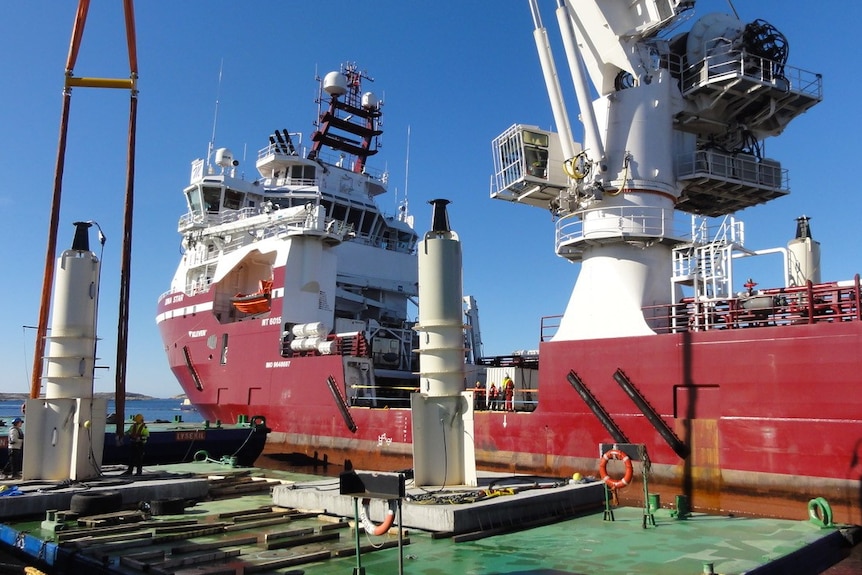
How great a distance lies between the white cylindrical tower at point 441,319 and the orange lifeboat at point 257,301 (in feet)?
55.4

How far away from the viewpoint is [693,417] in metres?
14.9

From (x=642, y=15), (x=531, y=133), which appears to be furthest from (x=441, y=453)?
(x=642, y=15)

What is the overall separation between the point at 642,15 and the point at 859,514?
1279 centimetres

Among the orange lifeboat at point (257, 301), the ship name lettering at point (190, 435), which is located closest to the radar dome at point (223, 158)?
the orange lifeboat at point (257, 301)

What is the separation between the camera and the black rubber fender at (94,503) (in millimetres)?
10195

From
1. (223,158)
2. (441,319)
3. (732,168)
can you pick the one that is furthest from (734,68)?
(223,158)

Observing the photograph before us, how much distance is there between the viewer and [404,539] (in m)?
8.52

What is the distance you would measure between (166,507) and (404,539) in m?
4.22

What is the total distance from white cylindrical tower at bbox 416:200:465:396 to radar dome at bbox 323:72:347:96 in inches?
1010

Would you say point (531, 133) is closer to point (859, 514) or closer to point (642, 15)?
point (642, 15)

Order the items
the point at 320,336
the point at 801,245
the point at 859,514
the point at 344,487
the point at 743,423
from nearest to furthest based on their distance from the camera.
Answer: the point at 344,487 → the point at 859,514 → the point at 743,423 → the point at 801,245 → the point at 320,336

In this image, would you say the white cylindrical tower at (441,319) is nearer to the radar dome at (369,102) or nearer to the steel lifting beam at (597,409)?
the steel lifting beam at (597,409)

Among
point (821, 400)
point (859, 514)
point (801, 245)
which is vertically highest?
point (801, 245)

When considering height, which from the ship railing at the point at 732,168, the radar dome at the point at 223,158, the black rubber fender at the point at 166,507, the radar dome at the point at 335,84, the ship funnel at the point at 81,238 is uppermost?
the radar dome at the point at 335,84
